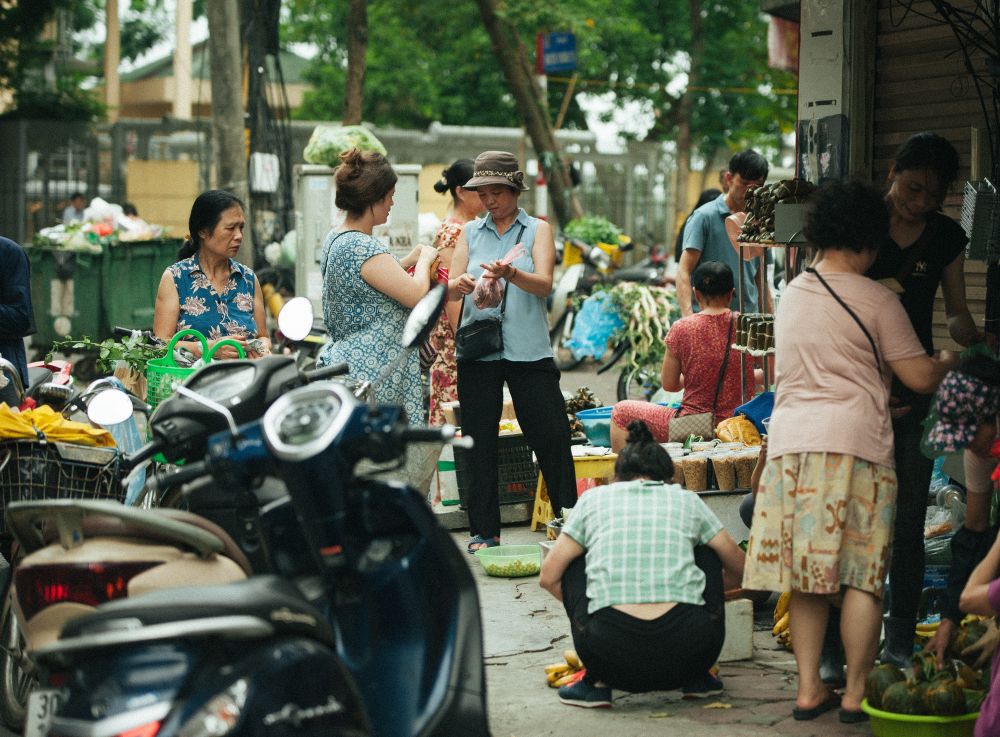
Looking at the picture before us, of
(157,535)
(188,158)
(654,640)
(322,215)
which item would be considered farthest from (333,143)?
(188,158)

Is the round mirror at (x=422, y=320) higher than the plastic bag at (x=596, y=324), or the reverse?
the round mirror at (x=422, y=320)

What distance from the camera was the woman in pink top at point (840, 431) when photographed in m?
4.68

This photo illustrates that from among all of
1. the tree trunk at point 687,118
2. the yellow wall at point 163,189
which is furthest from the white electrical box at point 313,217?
the tree trunk at point 687,118

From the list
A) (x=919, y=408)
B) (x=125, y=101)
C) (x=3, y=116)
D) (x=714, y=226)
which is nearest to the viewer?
(x=919, y=408)

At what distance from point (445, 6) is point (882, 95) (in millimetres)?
24236

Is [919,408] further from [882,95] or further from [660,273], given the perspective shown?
[660,273]

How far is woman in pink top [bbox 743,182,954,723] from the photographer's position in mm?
4676

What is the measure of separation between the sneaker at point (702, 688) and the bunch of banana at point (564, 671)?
406mm

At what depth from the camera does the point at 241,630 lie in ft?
9.25

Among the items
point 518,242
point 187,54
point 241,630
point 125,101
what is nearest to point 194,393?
point 241,630

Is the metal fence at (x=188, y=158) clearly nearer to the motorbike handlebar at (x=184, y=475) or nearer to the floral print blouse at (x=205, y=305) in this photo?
the floral print blouse at (x=205, y=305)

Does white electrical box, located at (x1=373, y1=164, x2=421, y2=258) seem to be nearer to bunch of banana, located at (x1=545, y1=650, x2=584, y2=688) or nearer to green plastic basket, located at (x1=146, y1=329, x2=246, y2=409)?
green plastic basket, located at (x1=146, y1=329, x2=246, y2=409)

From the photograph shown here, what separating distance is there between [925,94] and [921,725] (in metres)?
3.77

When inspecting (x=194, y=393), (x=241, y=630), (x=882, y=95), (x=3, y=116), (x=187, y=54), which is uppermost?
(x=187, y=54)
